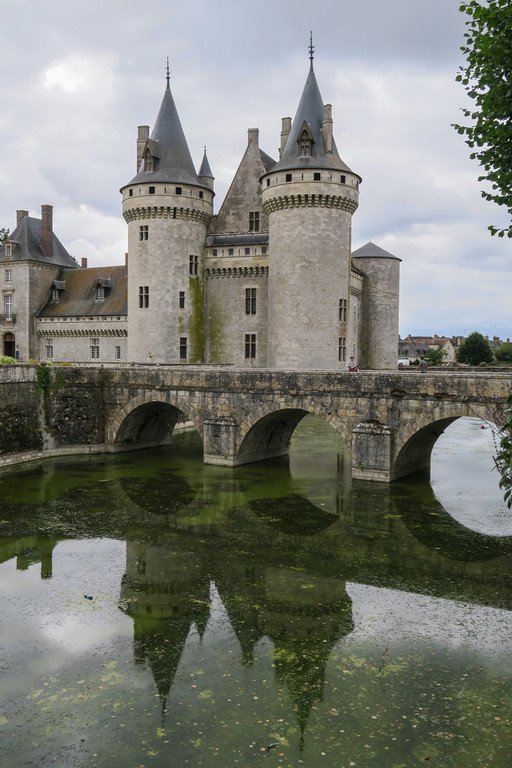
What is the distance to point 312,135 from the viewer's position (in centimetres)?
3086

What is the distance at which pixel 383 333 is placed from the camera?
40781 millimetres

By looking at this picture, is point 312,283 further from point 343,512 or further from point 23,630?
point 23,630

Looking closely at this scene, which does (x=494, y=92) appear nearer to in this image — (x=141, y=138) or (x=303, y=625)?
(x=303, y=625)

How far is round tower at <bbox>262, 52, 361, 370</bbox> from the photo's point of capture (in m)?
30.5

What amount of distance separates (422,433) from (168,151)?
72.0 feet

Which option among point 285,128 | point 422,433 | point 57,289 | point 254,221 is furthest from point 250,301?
point 422,433

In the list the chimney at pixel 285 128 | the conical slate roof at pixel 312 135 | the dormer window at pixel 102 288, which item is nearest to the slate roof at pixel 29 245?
the dormer window at pixel 102 288

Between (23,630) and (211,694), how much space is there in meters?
3.41

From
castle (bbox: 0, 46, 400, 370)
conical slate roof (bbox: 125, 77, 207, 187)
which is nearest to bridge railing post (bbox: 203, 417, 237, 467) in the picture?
castle (bbox: 0, 46, 400, 370)

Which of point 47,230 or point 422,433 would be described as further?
point 47,230

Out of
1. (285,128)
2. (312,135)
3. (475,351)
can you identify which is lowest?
(475,351)

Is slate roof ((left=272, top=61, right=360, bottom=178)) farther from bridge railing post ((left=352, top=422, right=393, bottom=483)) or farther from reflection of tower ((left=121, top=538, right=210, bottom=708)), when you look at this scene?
reflection of tower ((left=121, top=538, right=210, bottom=708))

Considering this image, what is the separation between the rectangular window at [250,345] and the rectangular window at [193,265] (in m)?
4.35

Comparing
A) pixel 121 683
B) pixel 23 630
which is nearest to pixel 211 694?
pixel 121 683
